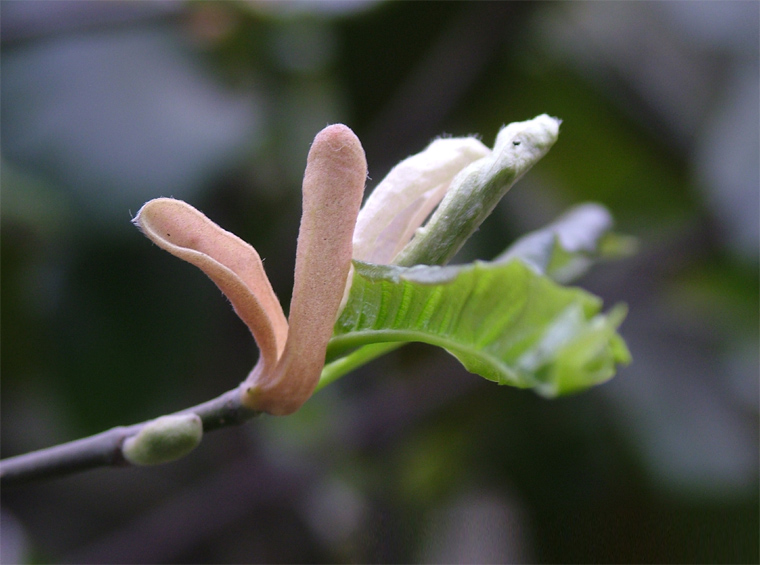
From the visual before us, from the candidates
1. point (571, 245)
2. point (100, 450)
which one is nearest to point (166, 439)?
point (100, 450)

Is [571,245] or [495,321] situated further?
[571,245]

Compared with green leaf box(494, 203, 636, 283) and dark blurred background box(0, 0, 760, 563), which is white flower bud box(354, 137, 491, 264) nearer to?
green leaf box(494, 203, 636, 283)

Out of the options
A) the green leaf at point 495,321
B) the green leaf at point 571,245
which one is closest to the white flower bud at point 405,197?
the green leaf at point 495,321

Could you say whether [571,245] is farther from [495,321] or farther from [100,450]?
[100,450]

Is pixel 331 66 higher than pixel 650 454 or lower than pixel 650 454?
higher

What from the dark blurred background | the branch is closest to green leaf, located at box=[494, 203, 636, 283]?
the branch

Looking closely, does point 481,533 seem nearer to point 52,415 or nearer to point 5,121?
point 52,415

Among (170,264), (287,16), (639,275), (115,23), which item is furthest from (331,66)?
(639,275)
